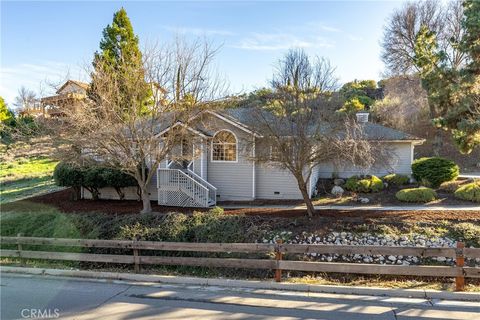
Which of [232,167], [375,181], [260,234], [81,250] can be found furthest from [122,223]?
[375,181]

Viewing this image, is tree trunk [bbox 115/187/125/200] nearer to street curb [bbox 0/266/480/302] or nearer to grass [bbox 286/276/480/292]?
street curb [bbox 0/266/480/302]

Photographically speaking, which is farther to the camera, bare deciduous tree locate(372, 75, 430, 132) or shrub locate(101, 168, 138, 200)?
bare deciduous tree locate(372, 75, 430, 132)

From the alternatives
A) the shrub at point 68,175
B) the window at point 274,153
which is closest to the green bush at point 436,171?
the window at point 274,153

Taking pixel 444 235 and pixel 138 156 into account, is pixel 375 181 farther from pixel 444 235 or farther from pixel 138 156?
pixel 138 156

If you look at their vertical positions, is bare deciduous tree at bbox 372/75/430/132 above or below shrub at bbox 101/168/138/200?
above

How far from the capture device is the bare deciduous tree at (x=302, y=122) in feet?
33.8

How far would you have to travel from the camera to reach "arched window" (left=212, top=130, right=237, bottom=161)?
16.1m

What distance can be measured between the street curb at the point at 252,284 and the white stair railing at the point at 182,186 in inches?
288

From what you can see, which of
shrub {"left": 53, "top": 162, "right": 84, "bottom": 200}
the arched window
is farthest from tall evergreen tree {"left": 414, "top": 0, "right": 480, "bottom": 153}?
shrub {"left": 53, "top": 162, "right": 84, "bottom": 200}

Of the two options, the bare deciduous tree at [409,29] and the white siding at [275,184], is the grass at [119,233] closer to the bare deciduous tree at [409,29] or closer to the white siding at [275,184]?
the white siding at [275,184]

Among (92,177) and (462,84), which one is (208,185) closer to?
(92,177)

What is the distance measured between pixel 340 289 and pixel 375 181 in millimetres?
11716

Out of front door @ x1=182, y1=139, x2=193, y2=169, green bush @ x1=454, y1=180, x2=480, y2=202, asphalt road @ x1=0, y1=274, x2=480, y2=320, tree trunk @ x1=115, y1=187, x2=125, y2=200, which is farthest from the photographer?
tree trunk @ x1=115, y1=187, x2=125, y2=200

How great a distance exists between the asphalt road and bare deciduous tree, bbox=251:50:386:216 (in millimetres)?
5210
